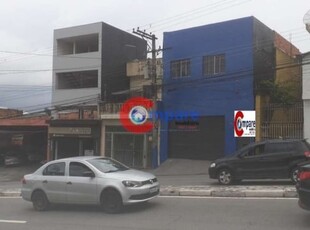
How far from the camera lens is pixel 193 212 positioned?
11688 millimetres

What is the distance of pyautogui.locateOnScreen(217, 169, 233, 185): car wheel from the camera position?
18.4m

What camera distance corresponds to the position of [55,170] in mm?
13516

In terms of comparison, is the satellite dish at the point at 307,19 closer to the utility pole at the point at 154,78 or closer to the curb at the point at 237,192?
the utility pole at the point at 154,78

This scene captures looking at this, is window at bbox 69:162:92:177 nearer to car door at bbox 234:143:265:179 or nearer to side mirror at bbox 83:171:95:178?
side mirror at bbox 83:171:95:178

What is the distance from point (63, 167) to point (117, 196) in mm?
2117

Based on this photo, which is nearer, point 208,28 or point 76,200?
point 76,200

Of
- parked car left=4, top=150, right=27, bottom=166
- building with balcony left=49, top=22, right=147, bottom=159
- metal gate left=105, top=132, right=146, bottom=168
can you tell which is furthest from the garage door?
parked car left=4, top=150, right=27, bottom=166

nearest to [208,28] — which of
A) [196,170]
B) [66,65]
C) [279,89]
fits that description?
[279,89]

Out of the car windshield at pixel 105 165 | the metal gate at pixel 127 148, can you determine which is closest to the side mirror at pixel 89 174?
the car windshield at pixel 105 165

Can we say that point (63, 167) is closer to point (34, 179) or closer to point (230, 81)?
point (34, 179)

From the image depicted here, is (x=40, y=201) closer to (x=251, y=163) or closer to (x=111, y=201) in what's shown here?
(x=111, y=201)

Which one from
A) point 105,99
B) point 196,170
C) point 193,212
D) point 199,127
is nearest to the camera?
point 193,212

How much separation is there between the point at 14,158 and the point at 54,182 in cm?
3216

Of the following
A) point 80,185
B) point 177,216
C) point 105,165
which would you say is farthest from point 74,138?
point 177,216
